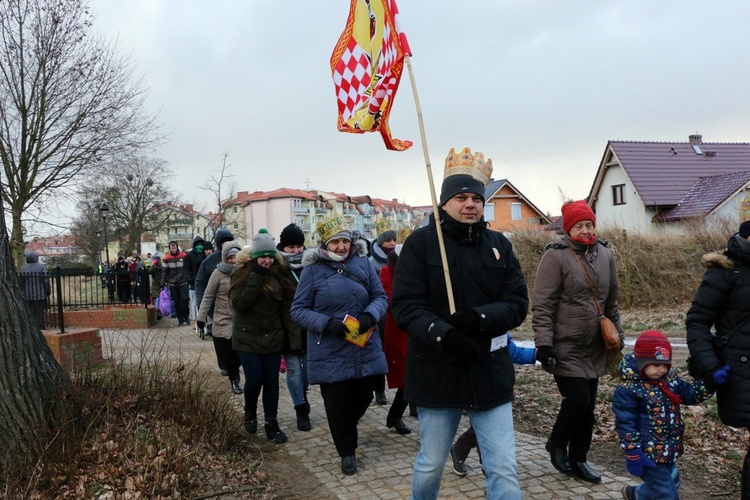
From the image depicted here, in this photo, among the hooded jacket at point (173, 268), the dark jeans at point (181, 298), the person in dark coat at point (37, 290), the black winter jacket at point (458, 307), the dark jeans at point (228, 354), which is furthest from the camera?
the dark jeans at point (181, 298)

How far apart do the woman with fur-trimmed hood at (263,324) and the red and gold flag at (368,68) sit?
1520 mm

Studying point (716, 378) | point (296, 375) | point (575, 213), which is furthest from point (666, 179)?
point (716, 378)

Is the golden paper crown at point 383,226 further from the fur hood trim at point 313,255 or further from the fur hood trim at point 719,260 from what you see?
the fur hood trim at point 719,260

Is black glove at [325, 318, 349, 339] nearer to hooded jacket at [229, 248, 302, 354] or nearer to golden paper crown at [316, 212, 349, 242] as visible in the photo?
golden paper crown at [316, 212, 349, 242]

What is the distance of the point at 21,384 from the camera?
4656mm

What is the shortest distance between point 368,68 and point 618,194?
37989 mm

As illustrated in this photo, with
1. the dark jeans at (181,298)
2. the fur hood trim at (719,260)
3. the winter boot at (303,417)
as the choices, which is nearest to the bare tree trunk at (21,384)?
the winter boot at (303,417)

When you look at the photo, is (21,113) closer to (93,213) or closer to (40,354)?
(40,354)

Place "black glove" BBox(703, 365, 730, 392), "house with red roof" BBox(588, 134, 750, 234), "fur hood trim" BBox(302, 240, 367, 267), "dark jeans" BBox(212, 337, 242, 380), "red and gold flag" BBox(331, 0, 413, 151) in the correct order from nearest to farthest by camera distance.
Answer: "black glove" BBox(703, 365, 730, 392) → "red and gold flag" BBox(331, 0, 413, 151) → "fur hood trim" BBox(302, 240, 367, 267) → "dark jeans" BBox(212, 337, 242, 380) → "house with red roof" BBox(588, 134, 750, 234)

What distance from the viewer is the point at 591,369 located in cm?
466

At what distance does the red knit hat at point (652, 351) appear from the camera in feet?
13.1

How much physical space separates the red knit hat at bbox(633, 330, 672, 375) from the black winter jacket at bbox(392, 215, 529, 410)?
93 cm

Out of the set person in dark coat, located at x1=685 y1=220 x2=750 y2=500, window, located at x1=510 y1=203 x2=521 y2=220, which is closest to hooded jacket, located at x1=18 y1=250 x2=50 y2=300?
person in dark coat, located at x1=685 y1=220 x2=750 y2=500

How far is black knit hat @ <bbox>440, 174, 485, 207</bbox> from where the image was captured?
11.8ft
